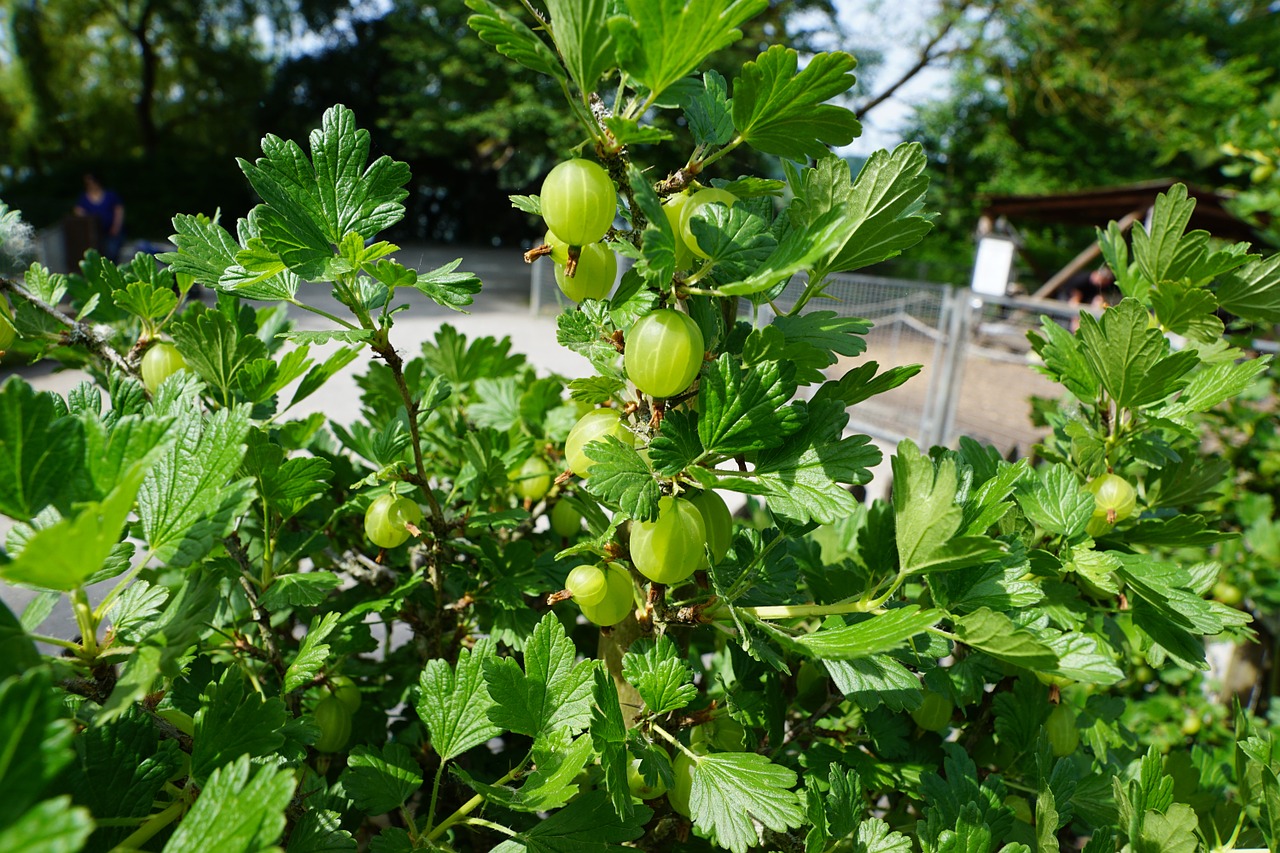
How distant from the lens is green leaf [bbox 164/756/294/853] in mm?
246

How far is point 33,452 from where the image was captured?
0.26 metres

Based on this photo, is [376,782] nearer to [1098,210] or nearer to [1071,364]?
[1071,364]

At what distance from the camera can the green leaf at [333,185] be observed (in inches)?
15.6

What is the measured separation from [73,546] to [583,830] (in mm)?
269

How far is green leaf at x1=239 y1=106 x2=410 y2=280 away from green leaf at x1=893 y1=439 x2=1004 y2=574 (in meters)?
0.30

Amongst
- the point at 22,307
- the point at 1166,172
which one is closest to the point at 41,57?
the point at 22,307

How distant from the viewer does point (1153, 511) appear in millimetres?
642

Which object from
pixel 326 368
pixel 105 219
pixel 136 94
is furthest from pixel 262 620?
pixel 136 94

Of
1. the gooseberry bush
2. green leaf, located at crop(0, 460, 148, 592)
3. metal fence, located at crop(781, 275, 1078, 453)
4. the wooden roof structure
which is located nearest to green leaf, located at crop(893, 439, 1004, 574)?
the gooseberry bush

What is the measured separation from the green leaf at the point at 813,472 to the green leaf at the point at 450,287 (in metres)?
0.16

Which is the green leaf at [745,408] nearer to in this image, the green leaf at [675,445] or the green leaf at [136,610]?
the green leaf at [675,445]

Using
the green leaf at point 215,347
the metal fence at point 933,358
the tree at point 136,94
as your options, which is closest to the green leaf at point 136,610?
the green leaf at point 215,347

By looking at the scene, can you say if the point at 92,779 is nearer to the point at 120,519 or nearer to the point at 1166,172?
the point at 120,519

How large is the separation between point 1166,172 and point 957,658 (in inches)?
558
